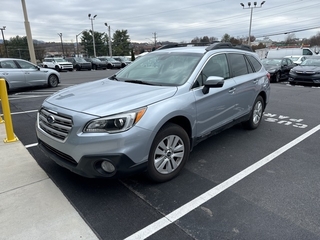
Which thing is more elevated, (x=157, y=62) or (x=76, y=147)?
(x=157, y=62)

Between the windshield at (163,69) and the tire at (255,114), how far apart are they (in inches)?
79.1

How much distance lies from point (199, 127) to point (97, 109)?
1537mm

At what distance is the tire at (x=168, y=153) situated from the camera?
119 inches

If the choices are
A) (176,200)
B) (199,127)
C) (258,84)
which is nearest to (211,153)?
(199,127)

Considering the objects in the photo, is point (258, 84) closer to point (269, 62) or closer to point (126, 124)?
point (126, 124)

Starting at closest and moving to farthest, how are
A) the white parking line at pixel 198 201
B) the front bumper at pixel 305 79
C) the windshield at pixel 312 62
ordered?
1. the white parking line at pixel 198 201
2. the front bumper at pixel 305 79
3. the windshield at pixel 312 62

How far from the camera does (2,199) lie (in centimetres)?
300

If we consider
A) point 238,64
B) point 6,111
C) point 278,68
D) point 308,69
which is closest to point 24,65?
point 6,111

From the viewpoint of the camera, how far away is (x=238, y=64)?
471 centimetres

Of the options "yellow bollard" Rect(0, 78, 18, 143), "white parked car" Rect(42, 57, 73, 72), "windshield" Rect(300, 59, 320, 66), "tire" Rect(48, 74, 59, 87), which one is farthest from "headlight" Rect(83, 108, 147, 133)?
"white parked car" Rect(42, 57, 73, 72)

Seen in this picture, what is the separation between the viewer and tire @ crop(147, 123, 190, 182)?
3.03 meters

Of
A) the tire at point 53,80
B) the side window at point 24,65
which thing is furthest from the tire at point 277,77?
the side window at point 24,65

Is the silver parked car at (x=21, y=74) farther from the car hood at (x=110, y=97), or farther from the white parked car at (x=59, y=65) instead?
the white parked car at (x=59, y=65)

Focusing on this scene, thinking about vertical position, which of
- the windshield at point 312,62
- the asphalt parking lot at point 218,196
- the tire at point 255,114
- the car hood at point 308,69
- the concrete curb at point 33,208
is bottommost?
the asphalt parking lot at point 218,196
